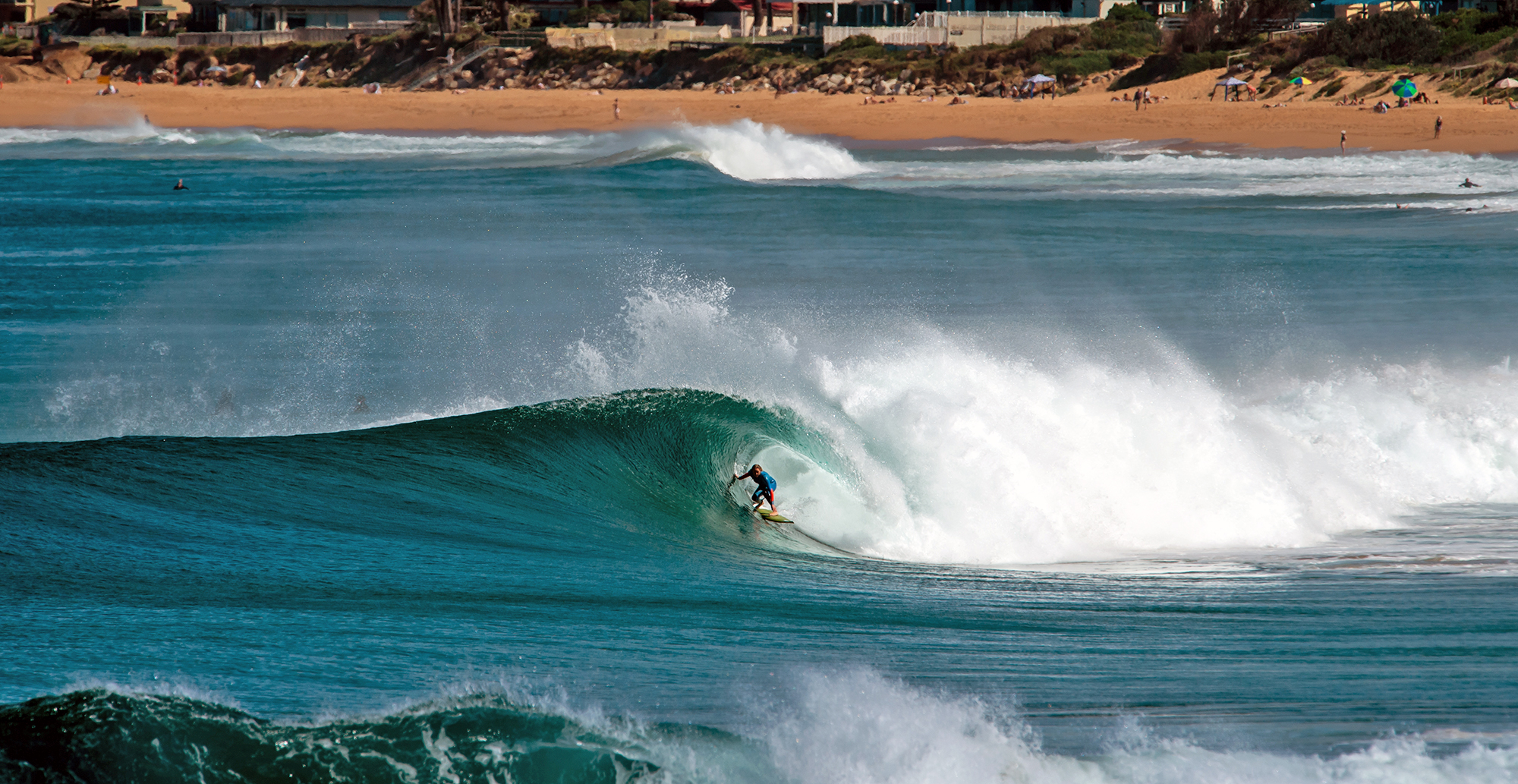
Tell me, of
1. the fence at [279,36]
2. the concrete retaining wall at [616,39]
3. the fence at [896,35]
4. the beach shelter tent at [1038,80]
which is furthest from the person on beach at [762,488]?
the fence at [279,36]

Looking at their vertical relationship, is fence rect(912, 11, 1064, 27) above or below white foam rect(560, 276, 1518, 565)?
above

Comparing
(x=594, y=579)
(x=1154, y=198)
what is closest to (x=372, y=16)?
(x=1154, y=198)

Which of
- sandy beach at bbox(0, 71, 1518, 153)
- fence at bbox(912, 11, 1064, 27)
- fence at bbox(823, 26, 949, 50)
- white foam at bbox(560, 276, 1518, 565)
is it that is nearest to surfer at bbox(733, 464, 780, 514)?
white foam at bbox(560, 276, 1518, 565)

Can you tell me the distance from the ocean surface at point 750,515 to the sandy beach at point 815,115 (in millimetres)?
14608

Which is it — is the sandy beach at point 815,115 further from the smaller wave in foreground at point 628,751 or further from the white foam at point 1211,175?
the smaller wave in foreground at point 628,751

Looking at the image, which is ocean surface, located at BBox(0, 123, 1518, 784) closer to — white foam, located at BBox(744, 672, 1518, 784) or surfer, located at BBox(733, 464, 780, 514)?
white foam, located at BBox(744, 672, 1518, 784)

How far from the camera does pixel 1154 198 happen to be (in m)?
29.0

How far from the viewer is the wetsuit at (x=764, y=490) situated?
32.5ft

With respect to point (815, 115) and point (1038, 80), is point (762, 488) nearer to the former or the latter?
point (815, 115)

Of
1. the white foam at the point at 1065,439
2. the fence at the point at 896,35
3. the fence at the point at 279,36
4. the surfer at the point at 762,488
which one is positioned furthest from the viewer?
the fence at the point at 279,36

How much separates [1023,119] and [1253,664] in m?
39.5

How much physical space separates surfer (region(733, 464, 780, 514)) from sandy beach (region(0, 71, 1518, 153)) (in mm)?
31118

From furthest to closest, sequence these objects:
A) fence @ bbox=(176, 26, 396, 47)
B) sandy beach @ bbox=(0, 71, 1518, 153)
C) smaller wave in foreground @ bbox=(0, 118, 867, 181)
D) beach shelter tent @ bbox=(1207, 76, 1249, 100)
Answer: fence @ bbox=(176, 26, 396, 47), beach shelter tent @ bbox=(1207, 76, 1249, 100), smaller wave in foreground @ bbox=(0, 118, 867, 181), sandy beach @ bbox=(0, 71, 1518, 153)

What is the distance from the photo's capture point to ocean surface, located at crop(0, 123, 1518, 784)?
17.4 feet
